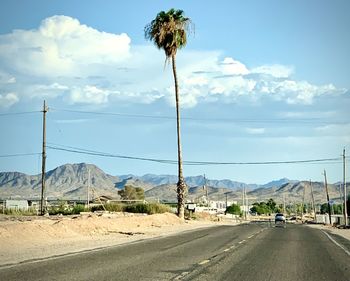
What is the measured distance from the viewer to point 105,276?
12.6 m

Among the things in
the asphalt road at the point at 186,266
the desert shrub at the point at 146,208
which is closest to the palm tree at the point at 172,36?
the desert shrub at the point at 146,208

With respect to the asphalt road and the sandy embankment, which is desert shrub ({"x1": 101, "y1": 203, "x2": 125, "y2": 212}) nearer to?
the sandy embankment

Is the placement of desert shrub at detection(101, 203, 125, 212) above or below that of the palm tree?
below

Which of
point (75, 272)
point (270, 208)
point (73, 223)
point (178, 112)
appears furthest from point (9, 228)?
point (270, 208)

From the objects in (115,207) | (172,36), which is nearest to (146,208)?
(115,207)

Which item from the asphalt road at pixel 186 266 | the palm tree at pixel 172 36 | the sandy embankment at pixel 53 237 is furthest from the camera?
the palm tree at pixel 172 36

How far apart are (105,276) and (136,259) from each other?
14.0 feet

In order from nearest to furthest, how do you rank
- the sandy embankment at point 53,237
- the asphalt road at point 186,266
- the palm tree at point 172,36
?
1. the asphalt road at point 186,266
2. the sandy embankment at point 53,237
3. the palm tree at point 172,36

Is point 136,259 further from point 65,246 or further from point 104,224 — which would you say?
point 104,224

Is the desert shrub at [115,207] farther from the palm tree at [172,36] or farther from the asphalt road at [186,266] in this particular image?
the asphalt road at [186,266]

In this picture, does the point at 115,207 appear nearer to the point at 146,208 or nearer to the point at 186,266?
the point at 146,208

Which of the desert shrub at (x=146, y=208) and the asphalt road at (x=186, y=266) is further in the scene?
the desert shrub at (x=146, y=208)

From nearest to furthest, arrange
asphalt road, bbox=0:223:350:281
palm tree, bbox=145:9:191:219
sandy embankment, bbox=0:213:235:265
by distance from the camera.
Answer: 1. asphalt road, bbox=0:223:350:281
2. sandy embankment, bbox=0:213:235:265
3. palm tree, bbox=145:9:191:219

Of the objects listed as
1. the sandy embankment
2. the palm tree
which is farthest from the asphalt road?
the palm tree
